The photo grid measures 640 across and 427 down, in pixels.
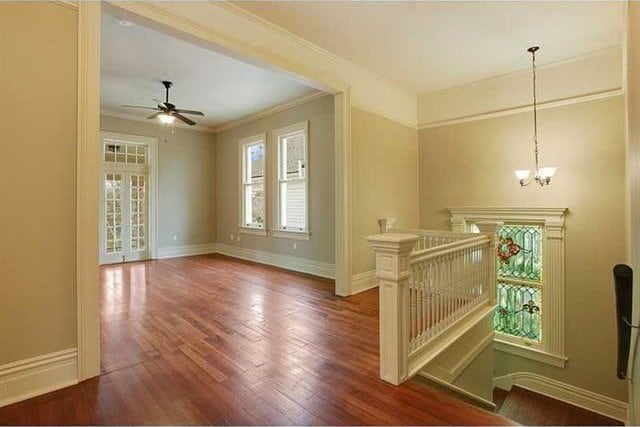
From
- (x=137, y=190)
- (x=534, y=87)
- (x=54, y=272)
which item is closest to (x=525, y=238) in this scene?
(x=534, y=87)

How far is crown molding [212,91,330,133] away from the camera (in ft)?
17.5

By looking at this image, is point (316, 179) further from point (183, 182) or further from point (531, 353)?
point (531, 353)

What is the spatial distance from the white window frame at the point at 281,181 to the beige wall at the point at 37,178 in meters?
3.67

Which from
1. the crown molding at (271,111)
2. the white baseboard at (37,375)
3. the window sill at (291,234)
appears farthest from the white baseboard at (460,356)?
the crown molding at (271,111)

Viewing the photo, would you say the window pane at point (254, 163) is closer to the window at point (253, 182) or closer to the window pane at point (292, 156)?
the window at point (253, 182)

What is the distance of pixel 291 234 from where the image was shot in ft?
19.0

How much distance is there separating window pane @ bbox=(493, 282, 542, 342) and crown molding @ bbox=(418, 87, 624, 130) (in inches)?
103

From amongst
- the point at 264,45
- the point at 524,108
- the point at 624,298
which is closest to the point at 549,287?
the point at 524,108

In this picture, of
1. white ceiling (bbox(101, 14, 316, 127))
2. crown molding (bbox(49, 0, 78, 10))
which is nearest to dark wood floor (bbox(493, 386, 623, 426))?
white ceiling (bbox(101, 14, 316, 127))

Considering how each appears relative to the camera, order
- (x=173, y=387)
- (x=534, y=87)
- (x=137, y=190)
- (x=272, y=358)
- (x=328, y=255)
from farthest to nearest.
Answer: (x=137, y=190)
(x=328, y=255)
(x=534, y=87)
(x=272, y=358)
(x=173, y=387)

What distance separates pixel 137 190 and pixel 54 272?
536 centimetres

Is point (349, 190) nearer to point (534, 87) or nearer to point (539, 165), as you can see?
point (539, 165)

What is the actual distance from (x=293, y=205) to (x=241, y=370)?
3.88 meters

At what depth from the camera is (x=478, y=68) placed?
4.46 m
